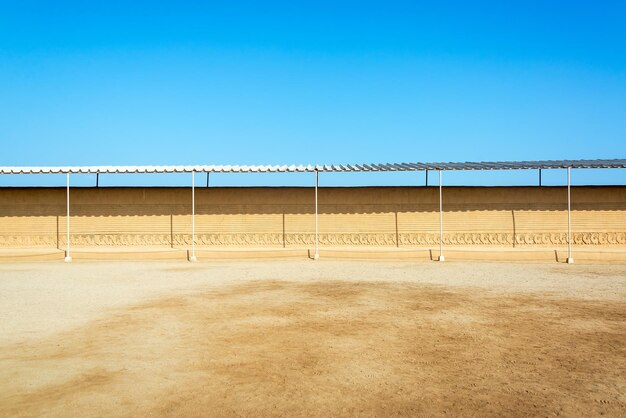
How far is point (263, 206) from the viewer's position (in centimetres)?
2102

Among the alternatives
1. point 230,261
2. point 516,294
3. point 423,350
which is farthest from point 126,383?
point 230,261

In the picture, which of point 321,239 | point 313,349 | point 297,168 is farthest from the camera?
→ point 321,239

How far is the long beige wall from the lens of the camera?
20.7 m

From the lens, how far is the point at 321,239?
20.9 m

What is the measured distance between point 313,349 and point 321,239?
14.8m

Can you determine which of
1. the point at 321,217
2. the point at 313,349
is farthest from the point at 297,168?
the point at 313,349

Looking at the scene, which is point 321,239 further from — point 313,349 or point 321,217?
point 313,349

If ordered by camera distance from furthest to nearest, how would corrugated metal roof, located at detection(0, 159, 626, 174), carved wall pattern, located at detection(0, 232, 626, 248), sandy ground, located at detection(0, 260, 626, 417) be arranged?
carved wall pattern, located at detection(0, 232, 626, 248) < corrugated metal roof, located at detection(0, 159, 626, 174) < sandy ground, located at detection(0, 260, 626, 417)

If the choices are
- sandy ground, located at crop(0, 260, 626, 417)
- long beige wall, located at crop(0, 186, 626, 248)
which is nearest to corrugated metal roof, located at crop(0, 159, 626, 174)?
long beige wall, located at crop(0, 186, 626, 248)

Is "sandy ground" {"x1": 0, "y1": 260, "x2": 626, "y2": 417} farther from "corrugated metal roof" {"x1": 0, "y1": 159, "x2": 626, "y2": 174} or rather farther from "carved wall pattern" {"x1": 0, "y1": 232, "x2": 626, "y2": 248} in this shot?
"carved wall pattern" {"x1": 0, "y1": 232, "x2": 626, "y2": 248}

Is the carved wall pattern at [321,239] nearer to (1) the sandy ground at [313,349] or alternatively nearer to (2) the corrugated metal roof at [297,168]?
(2) the corrugated metal roof at [297,168]

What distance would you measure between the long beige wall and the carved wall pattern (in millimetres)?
41

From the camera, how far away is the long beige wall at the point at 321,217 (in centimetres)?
2073

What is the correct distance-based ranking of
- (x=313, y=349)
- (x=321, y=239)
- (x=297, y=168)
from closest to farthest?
(x=313, y=349) < (x=297, y=168) < (x=321, y=239)
